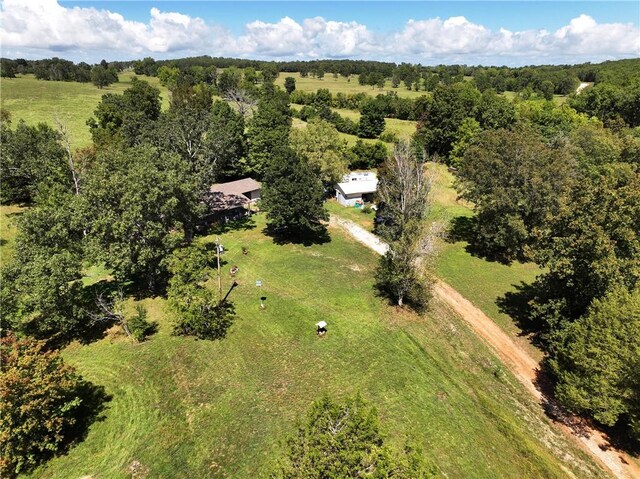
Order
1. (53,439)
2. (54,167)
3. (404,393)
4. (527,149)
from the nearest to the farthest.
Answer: (53,439)
(404,393)
(527,149)
(54,167)

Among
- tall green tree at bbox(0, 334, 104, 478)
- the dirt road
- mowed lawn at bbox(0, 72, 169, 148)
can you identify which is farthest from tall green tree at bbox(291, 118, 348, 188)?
mowed lawn at bbox(0, 72, 169, 148)

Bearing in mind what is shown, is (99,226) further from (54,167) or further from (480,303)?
(480,303)

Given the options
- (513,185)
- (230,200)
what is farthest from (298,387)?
(230,200)

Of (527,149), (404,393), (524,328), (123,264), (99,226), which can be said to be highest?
(527,149)

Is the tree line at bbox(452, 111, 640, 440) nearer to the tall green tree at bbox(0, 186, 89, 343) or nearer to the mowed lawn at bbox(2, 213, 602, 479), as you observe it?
the mowed lawn at bbox(2, 213, 602, 479)

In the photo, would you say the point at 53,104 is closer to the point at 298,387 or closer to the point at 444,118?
the point at 444,118

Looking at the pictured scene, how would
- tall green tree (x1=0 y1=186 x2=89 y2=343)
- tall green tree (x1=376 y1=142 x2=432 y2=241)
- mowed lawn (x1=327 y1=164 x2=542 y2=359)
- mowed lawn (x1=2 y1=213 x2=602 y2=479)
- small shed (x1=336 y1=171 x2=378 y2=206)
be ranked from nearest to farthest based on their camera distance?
mowed lawn (x1=2 y1=213 x2=602 y2=479), tall green tree (x1=0 y1=186 x2=89 y2=343), mowed lawn (x1=327 y1=164 x2=542 y2=359), tall green tree (x1=376 y1=142 x2=432 y2=241), small shed (x1=336 y1=171 x2=378 y2=206)

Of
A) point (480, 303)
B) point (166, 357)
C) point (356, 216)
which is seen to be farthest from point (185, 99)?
point (480, 303)
